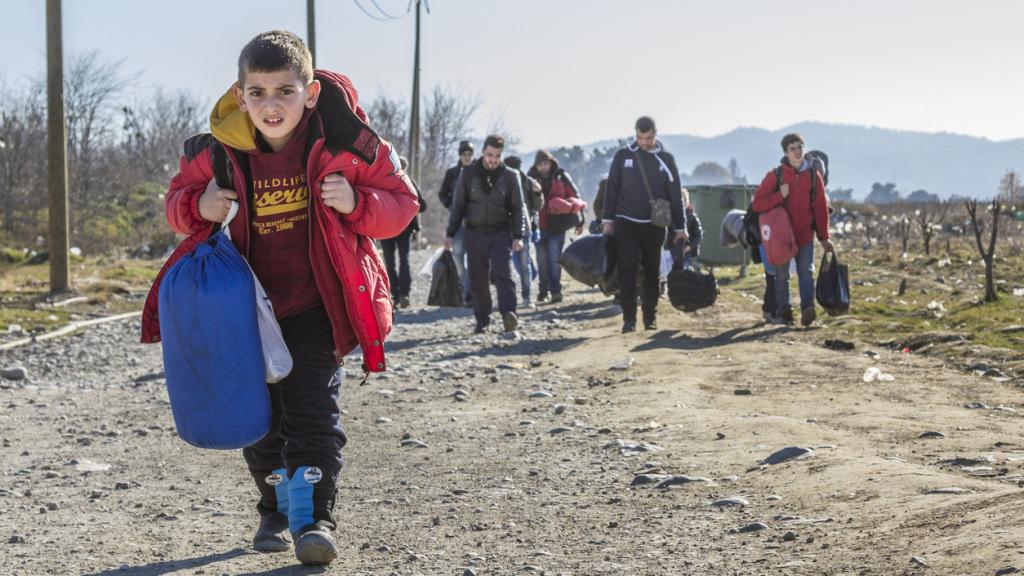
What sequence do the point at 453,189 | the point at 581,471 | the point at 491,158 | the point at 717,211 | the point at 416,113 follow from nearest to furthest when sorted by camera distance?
the point at 581,471 → the point at 491,158 → the point at 453,189 → the point at 717,211 → the point at 416,113

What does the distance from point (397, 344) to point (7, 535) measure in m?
7.77

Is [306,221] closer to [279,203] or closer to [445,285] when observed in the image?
[279,203]

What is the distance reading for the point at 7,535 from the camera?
5.61 m

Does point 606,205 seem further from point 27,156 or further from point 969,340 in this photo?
point 27,156

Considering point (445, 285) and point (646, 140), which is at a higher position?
point (646, 140)

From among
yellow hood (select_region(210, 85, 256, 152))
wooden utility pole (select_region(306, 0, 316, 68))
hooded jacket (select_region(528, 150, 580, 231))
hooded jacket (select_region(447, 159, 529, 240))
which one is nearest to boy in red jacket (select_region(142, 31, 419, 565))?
yellow hood (select_region(210, 85, 256, 152))

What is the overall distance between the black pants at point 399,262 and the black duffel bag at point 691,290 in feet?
12.1

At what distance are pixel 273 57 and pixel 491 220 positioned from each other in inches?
348

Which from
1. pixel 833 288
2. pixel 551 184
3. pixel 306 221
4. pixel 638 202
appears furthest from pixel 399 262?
pixel 306 221

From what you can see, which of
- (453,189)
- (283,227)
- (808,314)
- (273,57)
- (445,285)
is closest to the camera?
(273,57)

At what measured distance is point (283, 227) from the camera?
491 cm

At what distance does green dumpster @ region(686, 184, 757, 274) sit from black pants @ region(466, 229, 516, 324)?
10827 mm

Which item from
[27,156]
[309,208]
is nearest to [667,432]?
[309,208]

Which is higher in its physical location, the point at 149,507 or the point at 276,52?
the point at 276,52
